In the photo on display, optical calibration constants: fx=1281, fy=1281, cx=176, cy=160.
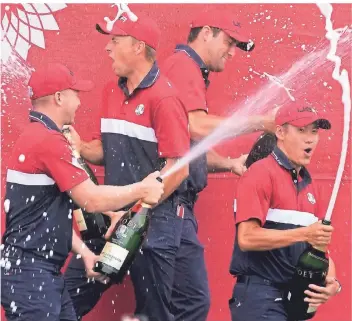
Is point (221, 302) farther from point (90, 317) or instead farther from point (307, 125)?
point (307, 125)

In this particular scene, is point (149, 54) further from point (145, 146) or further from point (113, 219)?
point (113, 219)

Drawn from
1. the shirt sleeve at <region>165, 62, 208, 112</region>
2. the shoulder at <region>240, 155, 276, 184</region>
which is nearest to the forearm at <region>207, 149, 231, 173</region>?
the shirt sleeve at <region>165, 62, 208, 112</region>

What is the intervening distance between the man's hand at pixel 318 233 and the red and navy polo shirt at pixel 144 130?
89 centimetres

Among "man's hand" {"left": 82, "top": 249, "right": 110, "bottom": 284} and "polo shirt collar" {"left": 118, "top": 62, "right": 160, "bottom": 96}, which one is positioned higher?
"polo shirt collar" {"left": 118, "top": 62, "right": 160, "bottom": 96}

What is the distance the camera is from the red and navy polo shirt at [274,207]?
260 inches

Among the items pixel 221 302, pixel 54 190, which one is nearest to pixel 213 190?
pixel 221 302

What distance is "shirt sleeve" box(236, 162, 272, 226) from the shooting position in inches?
258

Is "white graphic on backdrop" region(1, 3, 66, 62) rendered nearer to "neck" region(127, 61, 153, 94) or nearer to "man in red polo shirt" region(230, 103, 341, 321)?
"neck" region(127, 61, 153, 94)

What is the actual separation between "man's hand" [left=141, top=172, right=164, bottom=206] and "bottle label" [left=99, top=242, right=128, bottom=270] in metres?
0.29

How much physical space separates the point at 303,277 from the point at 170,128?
1086mm

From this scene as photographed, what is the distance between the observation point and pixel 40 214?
636cm

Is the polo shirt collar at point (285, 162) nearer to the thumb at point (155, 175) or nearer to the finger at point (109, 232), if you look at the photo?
the thumb at point (155, 175)

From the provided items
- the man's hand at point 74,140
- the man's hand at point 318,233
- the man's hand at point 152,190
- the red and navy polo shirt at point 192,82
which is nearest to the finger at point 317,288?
the man's hand at point 318,233

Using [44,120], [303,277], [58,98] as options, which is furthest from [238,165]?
[44,120]
